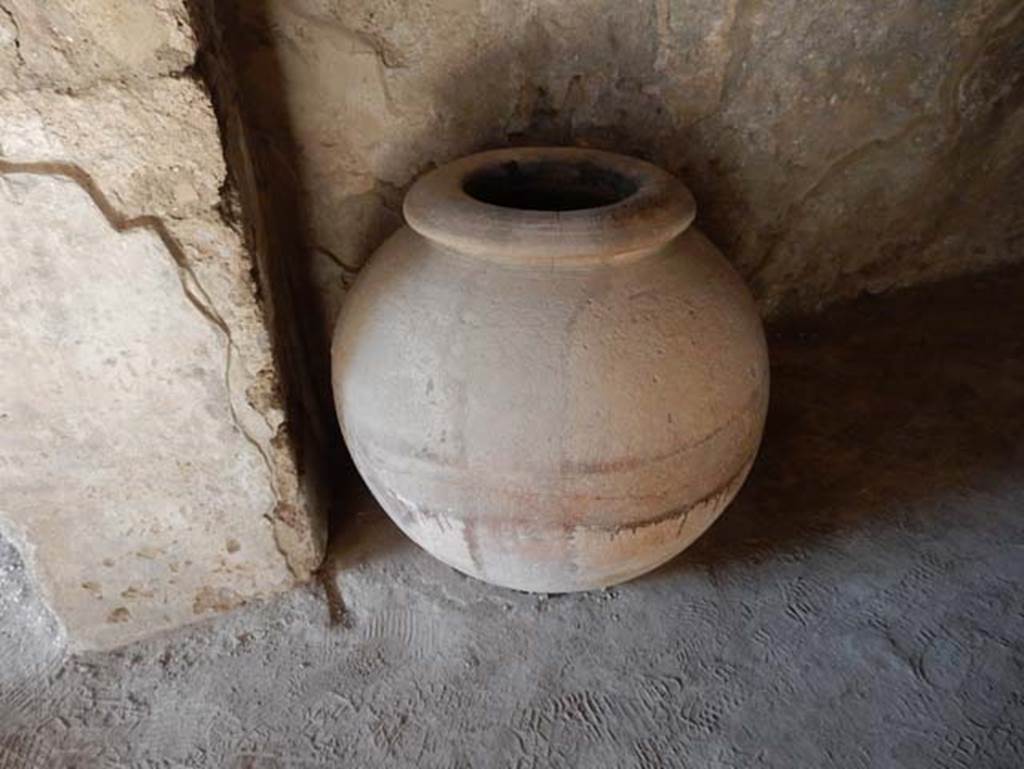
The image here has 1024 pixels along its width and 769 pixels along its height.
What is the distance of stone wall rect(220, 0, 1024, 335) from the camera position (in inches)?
56.7

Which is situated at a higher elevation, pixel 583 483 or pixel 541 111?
pixel 541 111

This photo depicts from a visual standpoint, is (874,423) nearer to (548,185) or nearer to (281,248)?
(548,185)

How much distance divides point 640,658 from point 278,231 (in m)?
0.99

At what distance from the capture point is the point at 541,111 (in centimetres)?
158

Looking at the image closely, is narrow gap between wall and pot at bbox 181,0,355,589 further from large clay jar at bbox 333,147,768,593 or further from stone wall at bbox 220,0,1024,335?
large clay jar at bbox 333,147,768,593

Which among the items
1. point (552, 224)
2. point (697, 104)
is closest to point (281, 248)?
point (552, 224)

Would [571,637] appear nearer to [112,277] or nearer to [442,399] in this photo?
[442,399]

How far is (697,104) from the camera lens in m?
1.65

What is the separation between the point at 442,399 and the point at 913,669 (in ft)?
2.89

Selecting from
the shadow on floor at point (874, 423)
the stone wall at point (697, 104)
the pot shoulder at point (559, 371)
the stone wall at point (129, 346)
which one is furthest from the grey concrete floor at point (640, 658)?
the stone wall at point (697, 104)

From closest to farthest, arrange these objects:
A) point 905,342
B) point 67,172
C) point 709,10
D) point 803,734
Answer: point 67,172
point 803,734
point 709,10
point 905,342

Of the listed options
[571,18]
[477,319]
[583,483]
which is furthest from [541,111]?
[583,483]

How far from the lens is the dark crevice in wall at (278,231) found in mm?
1218

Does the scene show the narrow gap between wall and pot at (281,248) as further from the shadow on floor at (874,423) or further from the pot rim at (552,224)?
the pot rim at (552,224)
